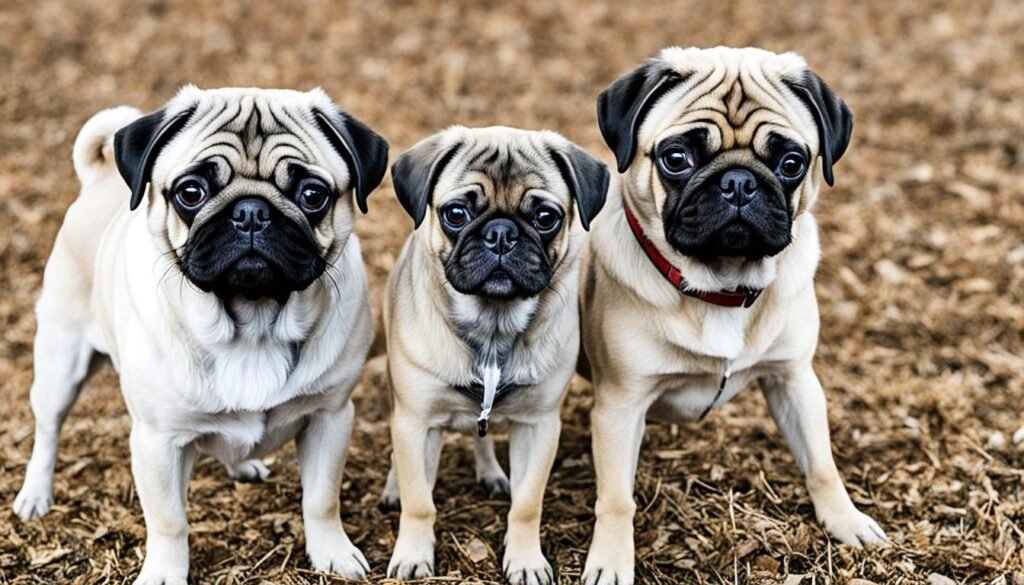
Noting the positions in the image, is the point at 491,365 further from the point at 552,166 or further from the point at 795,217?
the point at 795,217

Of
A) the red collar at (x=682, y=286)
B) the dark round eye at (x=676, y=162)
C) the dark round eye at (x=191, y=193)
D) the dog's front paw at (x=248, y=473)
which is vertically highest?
the dark round eye at (x=191, y=193)

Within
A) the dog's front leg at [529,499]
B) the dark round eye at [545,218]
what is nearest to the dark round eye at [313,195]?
the dark round eye at [545,218]

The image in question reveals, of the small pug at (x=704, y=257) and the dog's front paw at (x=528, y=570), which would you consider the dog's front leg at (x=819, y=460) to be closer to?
the small pug at (x=704, y=257)

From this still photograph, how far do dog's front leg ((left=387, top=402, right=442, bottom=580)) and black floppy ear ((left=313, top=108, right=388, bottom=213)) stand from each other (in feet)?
3.15

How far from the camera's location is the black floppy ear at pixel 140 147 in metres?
4.43

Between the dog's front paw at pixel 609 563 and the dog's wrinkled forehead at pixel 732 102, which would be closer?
the dog's wrinkled forehead at pixel 732 102

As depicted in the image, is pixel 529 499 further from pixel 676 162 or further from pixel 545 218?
pixel 676 162

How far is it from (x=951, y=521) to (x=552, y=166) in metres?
2.49

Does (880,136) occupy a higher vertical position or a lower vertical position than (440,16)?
lower

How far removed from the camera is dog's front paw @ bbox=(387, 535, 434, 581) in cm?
502

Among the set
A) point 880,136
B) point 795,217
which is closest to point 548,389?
point 795,217

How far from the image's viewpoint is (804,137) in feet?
15.6

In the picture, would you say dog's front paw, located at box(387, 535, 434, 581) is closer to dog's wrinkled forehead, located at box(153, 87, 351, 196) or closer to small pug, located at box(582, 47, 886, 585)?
small pug, located at box(582, 47, 886, 585)

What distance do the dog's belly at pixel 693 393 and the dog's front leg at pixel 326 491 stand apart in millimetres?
1356
